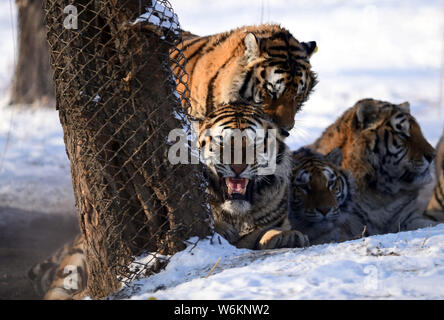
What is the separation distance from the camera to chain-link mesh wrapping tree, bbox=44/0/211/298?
2811mm

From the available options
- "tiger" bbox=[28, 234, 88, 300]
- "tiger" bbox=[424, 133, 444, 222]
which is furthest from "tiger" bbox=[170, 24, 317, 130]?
"tiger" bbox=[424, 133, 444, 222]

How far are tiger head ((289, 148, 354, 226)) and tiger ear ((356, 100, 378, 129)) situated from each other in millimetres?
498

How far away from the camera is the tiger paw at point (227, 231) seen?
11.5 ft

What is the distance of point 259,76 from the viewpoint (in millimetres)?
4332

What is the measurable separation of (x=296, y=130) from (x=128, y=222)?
72.3 inches

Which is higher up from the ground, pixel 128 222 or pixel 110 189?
pixel 110 189

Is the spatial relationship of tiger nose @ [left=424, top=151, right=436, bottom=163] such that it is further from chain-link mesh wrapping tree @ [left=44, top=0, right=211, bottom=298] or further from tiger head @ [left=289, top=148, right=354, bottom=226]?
chain-link mesh wrapping tree @ [left=44, top=0, right=211, bottom=298]

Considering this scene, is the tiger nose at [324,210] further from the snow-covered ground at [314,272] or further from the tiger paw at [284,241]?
the snow-covered ground at [314,272]

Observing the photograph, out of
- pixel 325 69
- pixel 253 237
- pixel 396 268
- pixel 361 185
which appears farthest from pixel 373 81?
pixel 396 268

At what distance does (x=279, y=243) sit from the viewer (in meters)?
3.37

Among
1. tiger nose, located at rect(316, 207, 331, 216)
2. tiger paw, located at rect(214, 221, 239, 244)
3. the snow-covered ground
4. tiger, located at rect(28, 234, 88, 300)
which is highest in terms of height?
tiger nose, located at rect(316, 207, 331, 216)

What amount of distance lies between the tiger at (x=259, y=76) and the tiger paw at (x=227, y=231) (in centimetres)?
96

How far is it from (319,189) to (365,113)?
3.86 feet
